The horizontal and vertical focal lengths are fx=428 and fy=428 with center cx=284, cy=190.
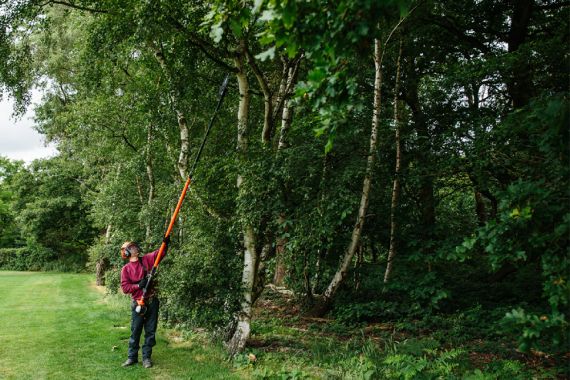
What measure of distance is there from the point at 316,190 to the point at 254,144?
4.62ft

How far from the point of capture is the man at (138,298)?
709 cm

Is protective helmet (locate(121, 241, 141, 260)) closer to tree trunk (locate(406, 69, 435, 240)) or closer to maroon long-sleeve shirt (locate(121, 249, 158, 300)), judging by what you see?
maroon long-sleeve shirt (locate(121, 249, 158, 300))

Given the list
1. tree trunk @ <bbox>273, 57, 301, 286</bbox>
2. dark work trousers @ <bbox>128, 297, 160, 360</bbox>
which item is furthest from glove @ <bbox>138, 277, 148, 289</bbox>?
tree trunk @ <bbox>273, 57, 301, 286</bbox>

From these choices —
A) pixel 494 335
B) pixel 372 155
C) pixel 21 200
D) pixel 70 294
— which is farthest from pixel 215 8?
pixel 21 200

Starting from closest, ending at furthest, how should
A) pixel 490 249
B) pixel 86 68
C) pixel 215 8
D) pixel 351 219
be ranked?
pixel 215 8
pixel 490 249
pixel 351 219
pixel 86 68

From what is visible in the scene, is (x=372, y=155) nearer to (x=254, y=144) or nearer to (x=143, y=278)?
(x=254, y=144)

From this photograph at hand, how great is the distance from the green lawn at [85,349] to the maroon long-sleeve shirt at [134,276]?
118 centimetres

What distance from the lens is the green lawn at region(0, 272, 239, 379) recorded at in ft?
21.8

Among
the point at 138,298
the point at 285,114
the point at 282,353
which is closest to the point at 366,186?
the point at 285,114

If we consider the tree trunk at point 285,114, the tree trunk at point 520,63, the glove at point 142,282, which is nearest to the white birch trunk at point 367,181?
the tree trunk at point 285,114

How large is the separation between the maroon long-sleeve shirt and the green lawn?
1.18 meters

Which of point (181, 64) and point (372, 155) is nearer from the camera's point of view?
point (372, 155)

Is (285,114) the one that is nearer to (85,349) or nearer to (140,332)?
(140,332)

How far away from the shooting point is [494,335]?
7941mm
